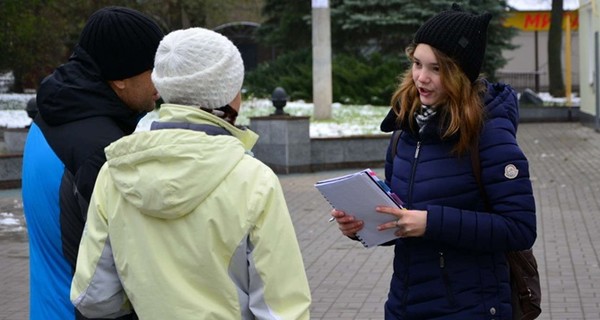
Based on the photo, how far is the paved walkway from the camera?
7.77 m

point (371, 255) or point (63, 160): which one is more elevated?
point (63, 160)

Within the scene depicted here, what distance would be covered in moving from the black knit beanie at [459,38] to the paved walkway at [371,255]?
4080mm

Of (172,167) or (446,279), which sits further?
(446,279)

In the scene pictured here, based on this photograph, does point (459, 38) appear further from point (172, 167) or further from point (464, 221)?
point (172, 167)

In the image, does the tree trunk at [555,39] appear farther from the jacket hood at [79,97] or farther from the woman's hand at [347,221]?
the jacket hood at [79,97]

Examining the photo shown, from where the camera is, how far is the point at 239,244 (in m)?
2.78

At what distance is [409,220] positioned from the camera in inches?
135

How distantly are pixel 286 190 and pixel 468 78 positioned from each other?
10.9 metres

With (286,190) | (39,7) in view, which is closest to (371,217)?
(286,190)

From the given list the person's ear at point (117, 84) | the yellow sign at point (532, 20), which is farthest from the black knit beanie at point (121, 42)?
the yellow sign at point (532, 20)

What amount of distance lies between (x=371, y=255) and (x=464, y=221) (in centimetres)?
644

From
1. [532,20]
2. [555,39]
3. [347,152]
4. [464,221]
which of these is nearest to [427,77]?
[464,221]

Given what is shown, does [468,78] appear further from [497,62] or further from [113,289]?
[497,62]

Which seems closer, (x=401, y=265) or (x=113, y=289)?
(x=113, y=289)
